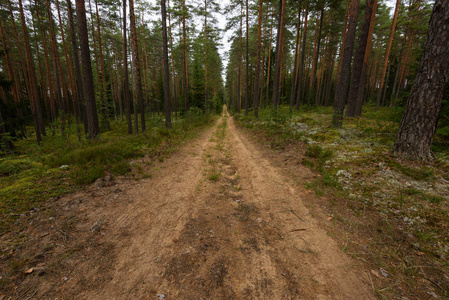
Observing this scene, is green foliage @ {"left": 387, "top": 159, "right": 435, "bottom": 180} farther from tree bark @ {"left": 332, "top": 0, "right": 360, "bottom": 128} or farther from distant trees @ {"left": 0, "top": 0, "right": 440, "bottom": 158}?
tree bark @ {"left": 332, "top": 0, "right": 360, "bottom": 128}

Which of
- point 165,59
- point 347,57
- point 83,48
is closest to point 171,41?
point 165,59

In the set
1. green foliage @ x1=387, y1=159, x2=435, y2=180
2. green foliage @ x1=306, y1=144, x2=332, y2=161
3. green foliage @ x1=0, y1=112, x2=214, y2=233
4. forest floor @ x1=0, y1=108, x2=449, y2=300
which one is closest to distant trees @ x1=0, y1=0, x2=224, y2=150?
green foliage @ x1=0, y1=112, x2=214, y2=233

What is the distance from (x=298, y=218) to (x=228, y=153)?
18.3 ft

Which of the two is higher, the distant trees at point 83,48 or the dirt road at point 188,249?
the distant trees at point 83,48

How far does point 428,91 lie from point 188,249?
7284 millimetres

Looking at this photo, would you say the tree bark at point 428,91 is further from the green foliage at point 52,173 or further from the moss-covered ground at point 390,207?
the green foliage at point 52,173

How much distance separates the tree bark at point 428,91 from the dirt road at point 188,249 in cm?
358

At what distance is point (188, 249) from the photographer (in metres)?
2.87

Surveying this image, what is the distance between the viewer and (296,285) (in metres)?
2.30

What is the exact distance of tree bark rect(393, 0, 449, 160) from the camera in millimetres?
4410

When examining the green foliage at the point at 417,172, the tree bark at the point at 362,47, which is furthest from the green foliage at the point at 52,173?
the tree bark at the point at 362,47

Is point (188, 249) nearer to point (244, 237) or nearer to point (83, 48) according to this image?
point (244, 237)

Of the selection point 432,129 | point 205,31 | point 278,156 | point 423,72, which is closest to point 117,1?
point 205,31

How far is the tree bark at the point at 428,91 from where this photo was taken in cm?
441
